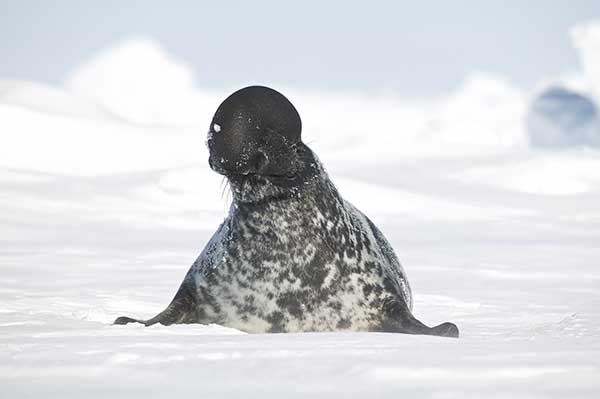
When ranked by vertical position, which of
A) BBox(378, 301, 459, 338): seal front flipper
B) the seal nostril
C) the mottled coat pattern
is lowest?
BBox(378, 301, 459, 338): seal front flipper

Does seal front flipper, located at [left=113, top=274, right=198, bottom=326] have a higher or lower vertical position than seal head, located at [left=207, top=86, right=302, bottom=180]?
lower

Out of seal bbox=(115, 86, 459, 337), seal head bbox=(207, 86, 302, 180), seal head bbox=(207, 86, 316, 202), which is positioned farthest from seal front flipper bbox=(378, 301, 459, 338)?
seal head bbox=(207, 86, 302, 180)

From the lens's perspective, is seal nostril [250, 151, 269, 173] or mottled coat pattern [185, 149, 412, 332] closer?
seal nostril [250, 151, 269, 173]

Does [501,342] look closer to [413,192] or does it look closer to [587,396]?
[587,396]

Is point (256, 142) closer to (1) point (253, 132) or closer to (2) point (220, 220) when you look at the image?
(1) point (253, 132)

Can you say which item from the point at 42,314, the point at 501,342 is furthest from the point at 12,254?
the point at 501,342

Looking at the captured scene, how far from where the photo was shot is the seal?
510 cm

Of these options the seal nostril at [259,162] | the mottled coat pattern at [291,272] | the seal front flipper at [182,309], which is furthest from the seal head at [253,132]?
the seal front flipper at [182,309]

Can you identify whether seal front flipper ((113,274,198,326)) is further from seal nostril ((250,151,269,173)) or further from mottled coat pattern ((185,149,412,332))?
seal nostril ((250,151,269,173))

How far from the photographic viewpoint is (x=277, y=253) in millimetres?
5375

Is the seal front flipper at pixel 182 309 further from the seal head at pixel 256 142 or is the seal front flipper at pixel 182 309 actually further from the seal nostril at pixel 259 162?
the seal nostril at pixel 259 162

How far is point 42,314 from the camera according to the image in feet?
19.0

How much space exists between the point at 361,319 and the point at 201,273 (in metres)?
0.88

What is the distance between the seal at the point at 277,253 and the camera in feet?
16.7
